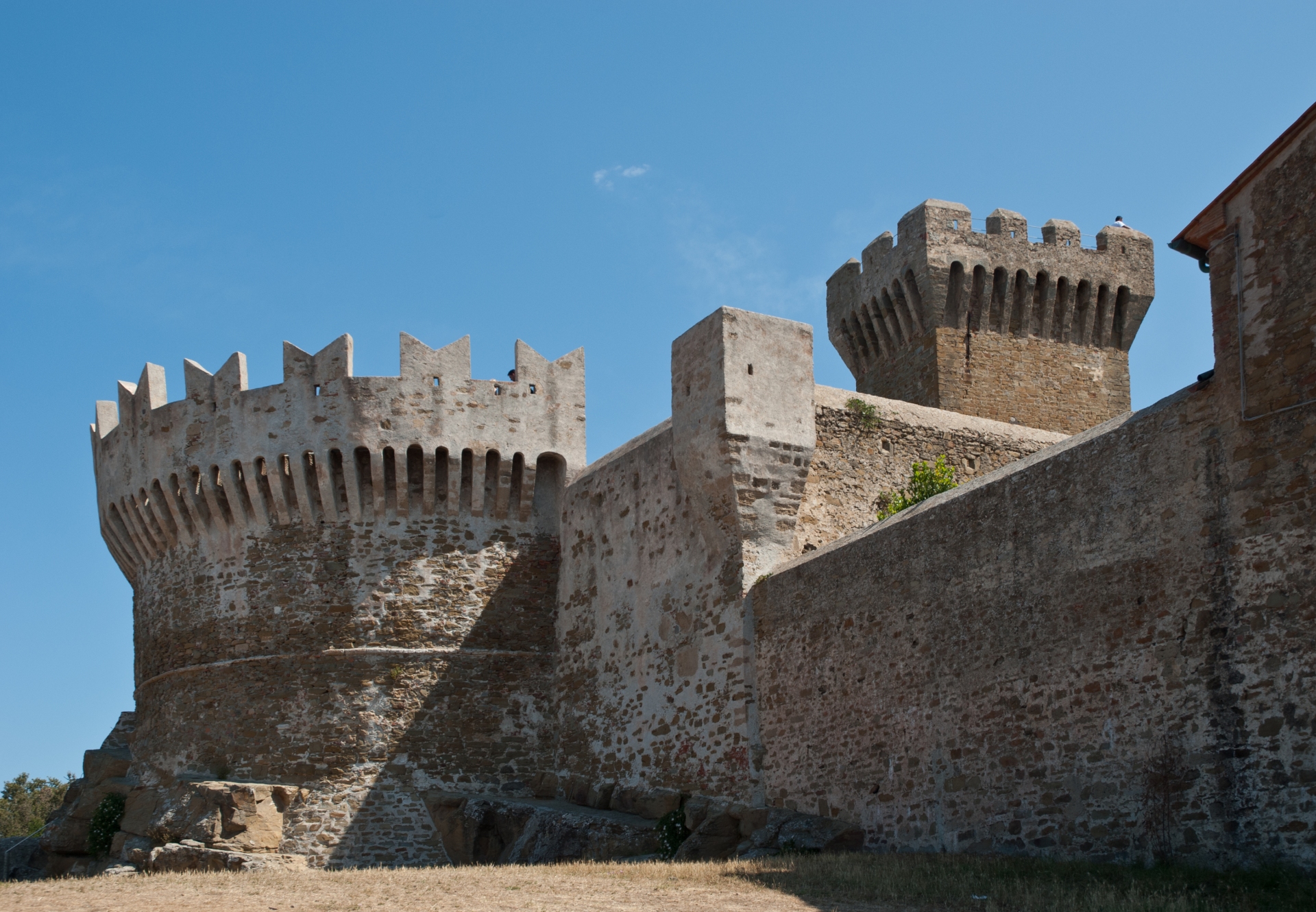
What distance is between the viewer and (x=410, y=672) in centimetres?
1670

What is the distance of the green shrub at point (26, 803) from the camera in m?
39.2

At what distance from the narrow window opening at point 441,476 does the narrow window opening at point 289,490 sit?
1674mm

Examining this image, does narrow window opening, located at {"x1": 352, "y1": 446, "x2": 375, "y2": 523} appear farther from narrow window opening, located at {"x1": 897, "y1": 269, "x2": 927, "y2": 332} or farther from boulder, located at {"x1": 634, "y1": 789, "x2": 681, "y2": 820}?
narrow window opening, located at {"x1": 897, "y1": 269, "x2": 927, "y2": 332}

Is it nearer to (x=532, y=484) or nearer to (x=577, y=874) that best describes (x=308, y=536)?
(x=532, y=484)

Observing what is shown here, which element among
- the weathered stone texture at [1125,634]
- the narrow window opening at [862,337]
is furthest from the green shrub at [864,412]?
the narrow window opening at [862,337]

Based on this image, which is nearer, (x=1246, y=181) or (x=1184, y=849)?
(x=1184, y=849)

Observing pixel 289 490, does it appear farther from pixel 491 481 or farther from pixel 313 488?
pixel 491 481

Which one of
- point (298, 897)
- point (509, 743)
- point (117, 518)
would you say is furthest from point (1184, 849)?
point (117, 518)

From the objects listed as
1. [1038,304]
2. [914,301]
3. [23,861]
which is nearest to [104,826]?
[23,861]

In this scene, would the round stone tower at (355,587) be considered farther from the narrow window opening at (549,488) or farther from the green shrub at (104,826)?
the green shrub at (104,826)

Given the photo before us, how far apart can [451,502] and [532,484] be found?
3.44 feet

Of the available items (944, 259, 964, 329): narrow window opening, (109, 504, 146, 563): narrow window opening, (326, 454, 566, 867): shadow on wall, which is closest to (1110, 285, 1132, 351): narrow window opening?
(944, 259, 964, 329): narrow window opening

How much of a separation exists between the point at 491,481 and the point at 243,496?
310 centimetres

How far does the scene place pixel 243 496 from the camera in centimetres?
1762
